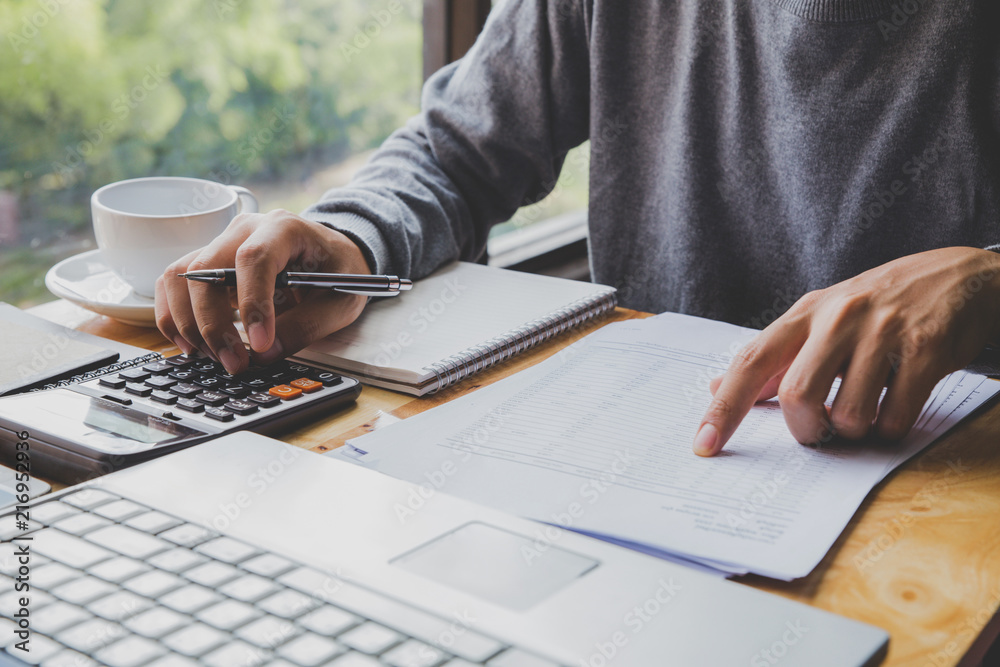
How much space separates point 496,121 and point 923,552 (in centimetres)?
72

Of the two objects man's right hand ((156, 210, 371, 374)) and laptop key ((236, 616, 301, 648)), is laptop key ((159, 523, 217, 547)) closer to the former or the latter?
laptop key ((236, 616, 301, 648))

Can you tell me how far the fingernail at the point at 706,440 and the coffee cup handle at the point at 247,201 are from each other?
52cm

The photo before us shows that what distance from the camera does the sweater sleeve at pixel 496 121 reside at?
1.00m

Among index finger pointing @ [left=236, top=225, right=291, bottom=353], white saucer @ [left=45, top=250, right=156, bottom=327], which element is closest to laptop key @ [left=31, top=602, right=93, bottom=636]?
index finger pointing @ [left=236, top=225, right=291, bottom=353]

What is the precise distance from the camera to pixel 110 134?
1147mm

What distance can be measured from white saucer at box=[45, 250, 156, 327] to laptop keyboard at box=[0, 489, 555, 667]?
376 millimetres

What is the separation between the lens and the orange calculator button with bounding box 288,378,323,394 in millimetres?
607

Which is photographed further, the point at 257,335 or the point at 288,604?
the point at 257,335

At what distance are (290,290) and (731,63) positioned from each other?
0.56 metres

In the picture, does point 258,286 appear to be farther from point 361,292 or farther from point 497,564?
point 497,564

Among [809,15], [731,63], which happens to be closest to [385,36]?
[731,63]

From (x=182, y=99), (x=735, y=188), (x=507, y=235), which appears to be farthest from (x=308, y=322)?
(x=507, y=235)

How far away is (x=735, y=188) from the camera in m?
1.01

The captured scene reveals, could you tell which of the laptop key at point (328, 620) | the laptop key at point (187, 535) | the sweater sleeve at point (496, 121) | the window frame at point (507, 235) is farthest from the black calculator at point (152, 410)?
the window frame at point (507, 235)
